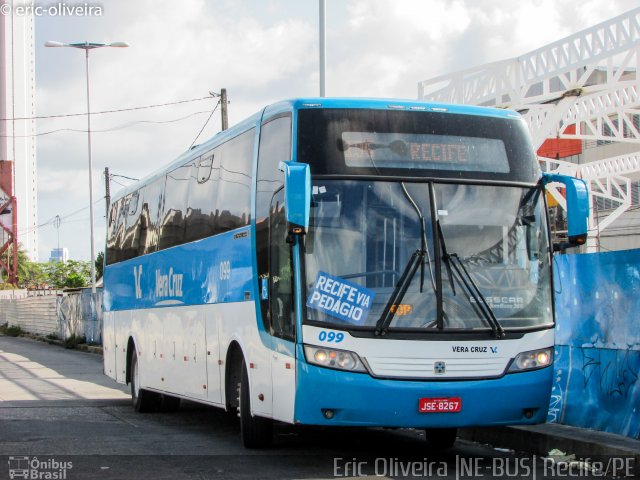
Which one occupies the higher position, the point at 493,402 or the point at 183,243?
the point at 183,243

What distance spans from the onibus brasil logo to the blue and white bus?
193cm

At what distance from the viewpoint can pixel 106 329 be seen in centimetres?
2002

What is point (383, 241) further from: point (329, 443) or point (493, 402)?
point (329, 443)

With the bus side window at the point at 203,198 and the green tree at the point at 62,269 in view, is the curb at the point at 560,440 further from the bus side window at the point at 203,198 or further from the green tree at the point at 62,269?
the green tree at the point at 62,269

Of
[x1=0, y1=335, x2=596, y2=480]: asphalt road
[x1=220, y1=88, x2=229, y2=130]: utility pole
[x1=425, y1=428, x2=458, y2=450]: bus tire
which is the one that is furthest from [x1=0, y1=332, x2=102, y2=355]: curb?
[x1=425, y1=428, x2=458, y2=450]: bus tire

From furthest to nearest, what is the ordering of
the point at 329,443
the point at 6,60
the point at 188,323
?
the point at 6,60
the point at 188,323
the point at 329,443

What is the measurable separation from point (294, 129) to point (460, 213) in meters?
1.66

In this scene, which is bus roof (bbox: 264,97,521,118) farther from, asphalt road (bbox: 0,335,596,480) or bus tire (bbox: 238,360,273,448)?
asphalt road (bbox: 0,335,596,480)

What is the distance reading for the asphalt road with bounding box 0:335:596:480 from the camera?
9883 mm

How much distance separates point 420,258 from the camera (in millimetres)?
9844

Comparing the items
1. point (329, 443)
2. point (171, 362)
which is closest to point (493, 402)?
point (329, 443)

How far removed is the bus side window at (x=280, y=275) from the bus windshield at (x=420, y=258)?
284 millimetres

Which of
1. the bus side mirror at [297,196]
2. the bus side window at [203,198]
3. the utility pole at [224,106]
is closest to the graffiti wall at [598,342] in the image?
the bus side mirror at [297,196]

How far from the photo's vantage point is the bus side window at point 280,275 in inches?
397
